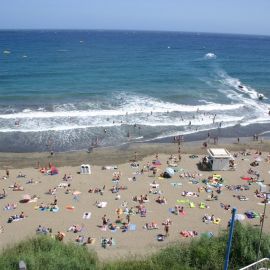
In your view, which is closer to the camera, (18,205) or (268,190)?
(18,205)

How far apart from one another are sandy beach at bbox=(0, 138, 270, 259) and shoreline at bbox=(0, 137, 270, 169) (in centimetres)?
9

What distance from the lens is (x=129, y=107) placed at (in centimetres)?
5331

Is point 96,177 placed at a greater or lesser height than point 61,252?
lesser

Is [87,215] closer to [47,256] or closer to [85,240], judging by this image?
[85,240]

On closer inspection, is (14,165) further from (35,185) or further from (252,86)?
(252,86)

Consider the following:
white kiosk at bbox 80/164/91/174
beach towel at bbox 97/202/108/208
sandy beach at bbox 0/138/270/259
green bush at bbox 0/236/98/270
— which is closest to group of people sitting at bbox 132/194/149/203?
sandy beach at bbox 0/138/270/259

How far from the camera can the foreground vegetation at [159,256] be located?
1513 cm

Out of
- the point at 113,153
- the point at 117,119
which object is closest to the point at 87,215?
the point at 113,153

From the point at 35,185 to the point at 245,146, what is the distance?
21976 mm

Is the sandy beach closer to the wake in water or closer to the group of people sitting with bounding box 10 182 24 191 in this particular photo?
the group of people sitting with bounding box 10 182 24 191

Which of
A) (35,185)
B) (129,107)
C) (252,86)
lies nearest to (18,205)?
(35,185)

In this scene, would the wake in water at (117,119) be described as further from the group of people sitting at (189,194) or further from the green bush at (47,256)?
the green bush at (47,256)

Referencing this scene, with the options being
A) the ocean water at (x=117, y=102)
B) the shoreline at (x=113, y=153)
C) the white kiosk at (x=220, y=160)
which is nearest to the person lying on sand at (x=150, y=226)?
the shoreline at (x=113, y=153)

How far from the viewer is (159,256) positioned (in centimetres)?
1755
